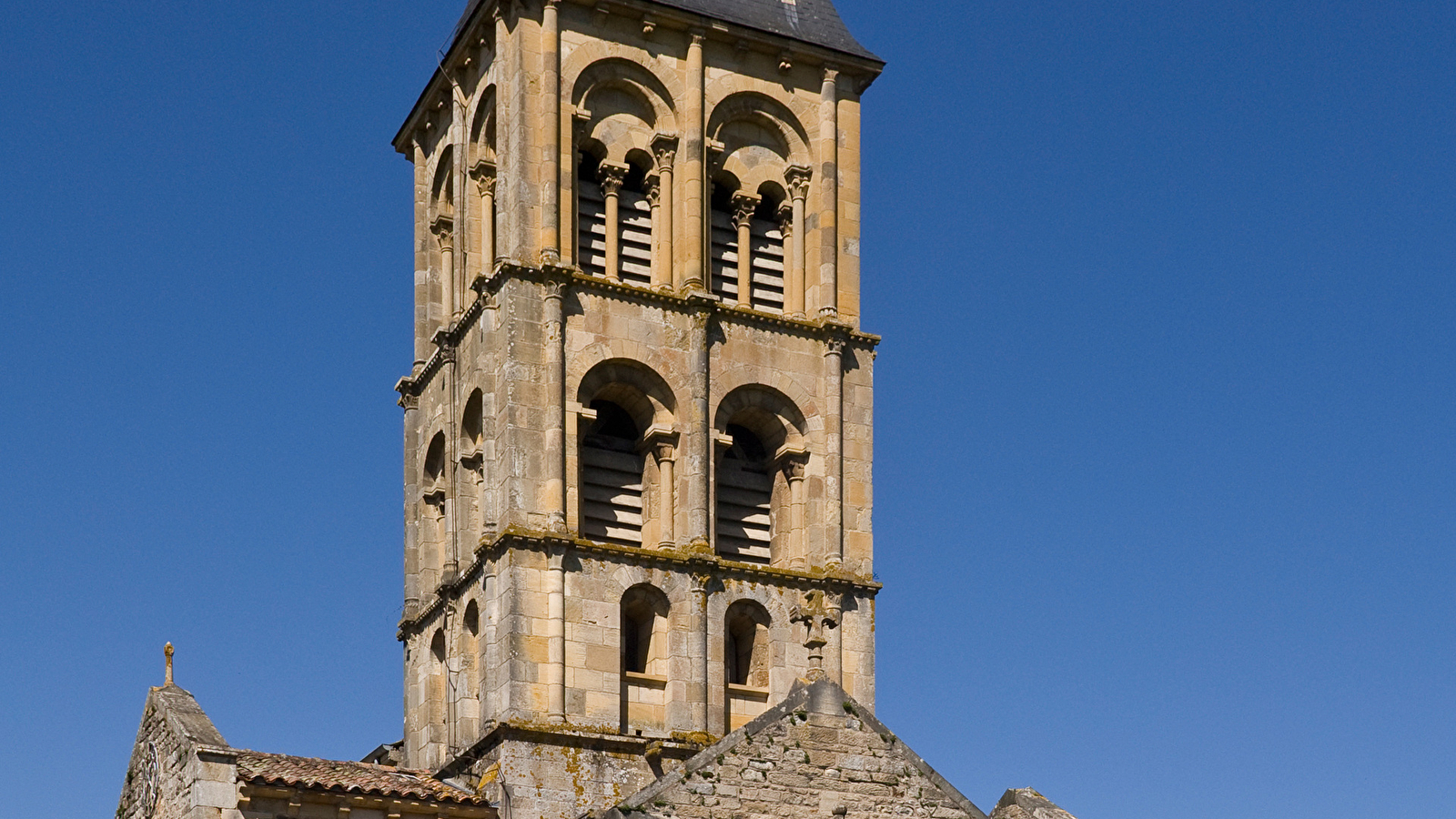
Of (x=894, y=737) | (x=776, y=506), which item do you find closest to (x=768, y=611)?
(x=776, y=506)

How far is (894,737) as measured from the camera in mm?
32562

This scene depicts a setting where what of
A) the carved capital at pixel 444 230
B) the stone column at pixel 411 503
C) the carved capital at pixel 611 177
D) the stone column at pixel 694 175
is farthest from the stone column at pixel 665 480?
the carved capital at pixel 444 230

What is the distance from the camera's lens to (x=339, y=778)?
36469 millimetres

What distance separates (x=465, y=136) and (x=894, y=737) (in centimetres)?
1377

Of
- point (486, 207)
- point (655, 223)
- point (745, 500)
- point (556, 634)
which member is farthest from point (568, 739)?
point (486, 207)

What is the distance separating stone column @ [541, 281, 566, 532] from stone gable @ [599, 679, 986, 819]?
7.09m

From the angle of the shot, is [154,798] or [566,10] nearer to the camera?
[154,798]

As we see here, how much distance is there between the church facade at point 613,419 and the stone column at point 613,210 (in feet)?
0.13

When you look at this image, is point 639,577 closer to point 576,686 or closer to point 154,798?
point 576,686

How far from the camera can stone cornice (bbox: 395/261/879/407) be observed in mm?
39531

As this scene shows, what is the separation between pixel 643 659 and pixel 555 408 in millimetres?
3546

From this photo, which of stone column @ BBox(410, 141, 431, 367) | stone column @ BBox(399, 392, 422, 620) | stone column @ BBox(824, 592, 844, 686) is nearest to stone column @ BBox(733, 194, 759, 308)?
stone column @ BBox(824, 592, 844, 686)

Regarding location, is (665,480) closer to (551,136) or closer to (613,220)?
(613,220)

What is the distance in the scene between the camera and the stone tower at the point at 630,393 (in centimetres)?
3822
